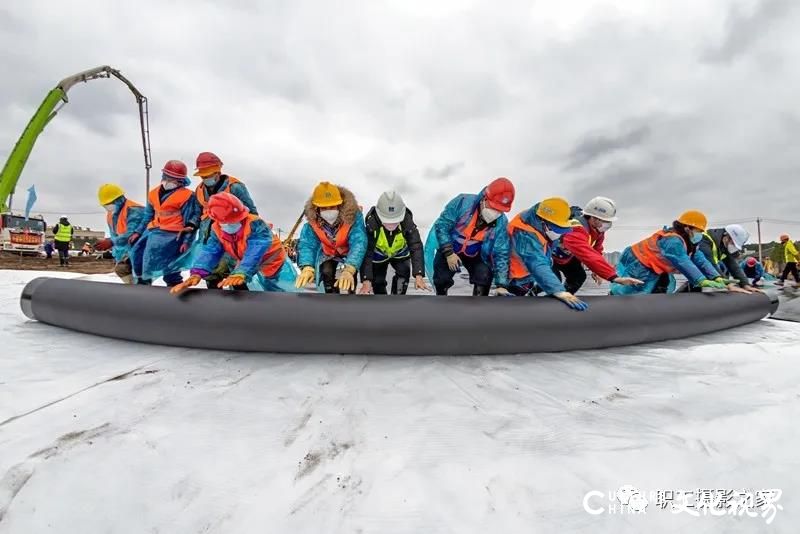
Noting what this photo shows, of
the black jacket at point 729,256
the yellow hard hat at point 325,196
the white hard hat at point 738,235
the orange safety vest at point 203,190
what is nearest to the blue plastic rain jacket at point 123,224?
the orange safety vest at point 203,190

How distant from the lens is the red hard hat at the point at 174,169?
3.64 m

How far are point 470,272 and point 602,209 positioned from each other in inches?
64.0

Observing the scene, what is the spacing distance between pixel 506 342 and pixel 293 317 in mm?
1397

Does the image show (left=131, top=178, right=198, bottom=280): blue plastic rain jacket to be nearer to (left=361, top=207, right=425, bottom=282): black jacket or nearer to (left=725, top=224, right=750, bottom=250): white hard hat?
(left=361, top=207, right=425, bottom=282): black jacket

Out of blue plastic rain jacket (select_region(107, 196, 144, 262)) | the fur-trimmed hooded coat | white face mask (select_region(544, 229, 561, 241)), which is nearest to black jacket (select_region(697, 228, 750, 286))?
white face mask (select_region(544, 229, 561, 241))

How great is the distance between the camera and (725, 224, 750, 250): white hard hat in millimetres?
4680

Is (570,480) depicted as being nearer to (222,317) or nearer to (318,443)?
(318,443)

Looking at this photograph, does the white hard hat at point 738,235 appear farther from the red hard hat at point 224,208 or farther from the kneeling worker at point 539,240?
the red hard hat at point 224,208

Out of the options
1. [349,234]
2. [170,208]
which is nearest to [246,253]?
[349,234]

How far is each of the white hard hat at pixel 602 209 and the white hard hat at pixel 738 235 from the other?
2300mm

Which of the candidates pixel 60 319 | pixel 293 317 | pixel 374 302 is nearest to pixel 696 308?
pixel 374 302

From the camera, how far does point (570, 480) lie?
1.12m

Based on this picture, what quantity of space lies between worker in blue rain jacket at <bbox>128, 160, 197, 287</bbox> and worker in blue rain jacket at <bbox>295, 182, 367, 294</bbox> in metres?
1.56

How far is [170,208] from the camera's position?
12.0ft
